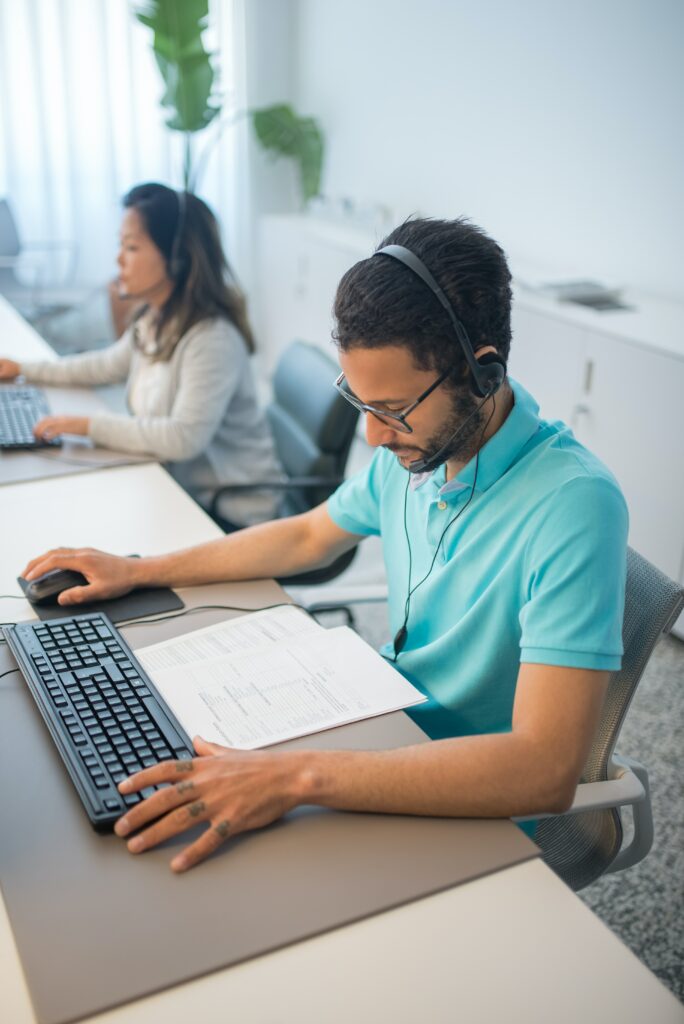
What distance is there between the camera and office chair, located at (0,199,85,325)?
4633 millimetres

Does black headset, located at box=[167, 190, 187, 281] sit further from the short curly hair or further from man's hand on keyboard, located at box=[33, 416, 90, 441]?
the short curly hair

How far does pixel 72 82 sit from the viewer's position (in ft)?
15.5

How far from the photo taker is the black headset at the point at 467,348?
3.44 ft

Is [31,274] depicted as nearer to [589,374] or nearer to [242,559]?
[589,374]

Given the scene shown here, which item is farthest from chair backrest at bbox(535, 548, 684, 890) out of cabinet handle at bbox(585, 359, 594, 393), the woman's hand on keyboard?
the woman's hand on keyboard

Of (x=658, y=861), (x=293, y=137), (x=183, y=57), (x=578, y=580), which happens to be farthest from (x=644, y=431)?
(x=293, y=137)

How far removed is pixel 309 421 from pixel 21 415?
2.19 feet

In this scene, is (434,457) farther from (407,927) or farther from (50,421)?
(50,421)

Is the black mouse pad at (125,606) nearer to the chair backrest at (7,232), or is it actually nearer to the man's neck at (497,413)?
the man's neck at (497,413)

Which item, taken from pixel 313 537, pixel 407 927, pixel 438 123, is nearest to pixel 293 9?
pixel 438 123

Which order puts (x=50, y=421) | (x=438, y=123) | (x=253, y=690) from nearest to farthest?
1. (x=253, y=690)
2. (x=50, y=421)
3. (x=438, y=123)

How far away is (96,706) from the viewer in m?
1.11

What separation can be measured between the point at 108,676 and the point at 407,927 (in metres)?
0.51

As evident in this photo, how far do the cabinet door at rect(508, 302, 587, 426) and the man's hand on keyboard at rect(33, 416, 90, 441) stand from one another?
129cm
